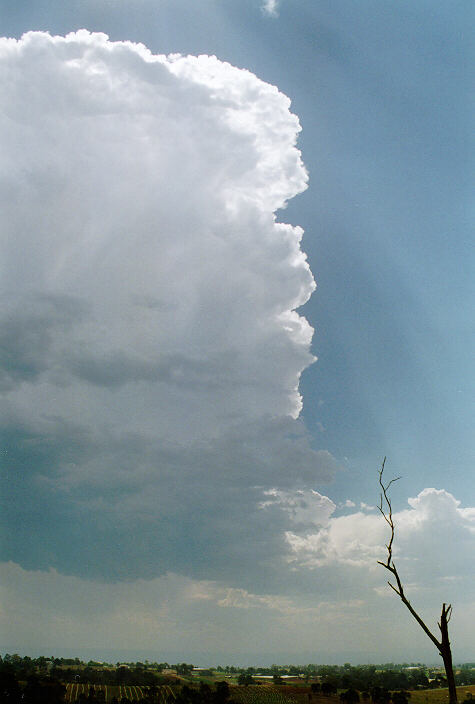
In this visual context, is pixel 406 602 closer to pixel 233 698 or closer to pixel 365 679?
pixel 233 698

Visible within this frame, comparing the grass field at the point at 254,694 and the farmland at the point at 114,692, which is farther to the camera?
the grass field at the point at 254,694

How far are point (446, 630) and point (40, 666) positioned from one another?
244 ft

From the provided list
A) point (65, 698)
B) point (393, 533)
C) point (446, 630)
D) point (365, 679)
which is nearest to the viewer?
point (446, 630)

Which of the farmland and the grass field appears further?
the grass field

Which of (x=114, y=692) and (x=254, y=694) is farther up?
(x=114, y=692)

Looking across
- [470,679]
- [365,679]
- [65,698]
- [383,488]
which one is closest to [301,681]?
[365,679]

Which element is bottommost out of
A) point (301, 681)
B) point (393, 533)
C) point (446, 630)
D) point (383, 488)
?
point (301, 681)

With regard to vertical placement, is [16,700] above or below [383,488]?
below

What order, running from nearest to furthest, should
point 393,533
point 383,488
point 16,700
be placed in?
point 393,533 → point 383,488 → point 16,700

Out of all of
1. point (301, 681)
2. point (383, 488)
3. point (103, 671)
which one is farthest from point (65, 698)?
point (383, 488)

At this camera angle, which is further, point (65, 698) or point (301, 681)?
point (301, 681)

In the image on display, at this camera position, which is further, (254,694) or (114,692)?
(254,694)

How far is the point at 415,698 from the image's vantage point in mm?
69250

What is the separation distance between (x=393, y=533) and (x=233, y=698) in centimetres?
7611
